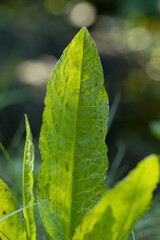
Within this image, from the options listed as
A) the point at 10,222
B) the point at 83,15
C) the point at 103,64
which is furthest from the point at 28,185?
the point at 83,15

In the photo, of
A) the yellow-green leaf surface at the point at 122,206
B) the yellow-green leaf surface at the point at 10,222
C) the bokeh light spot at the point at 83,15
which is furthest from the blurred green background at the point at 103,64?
the yellow-green leaf surface at the point at 122,206

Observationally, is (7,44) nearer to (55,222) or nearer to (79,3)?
(79,3)

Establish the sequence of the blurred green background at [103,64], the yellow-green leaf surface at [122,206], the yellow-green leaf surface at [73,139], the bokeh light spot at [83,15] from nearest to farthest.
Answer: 1. the yellow-green leaf surface at [122,206]
2. the yellow-green leaf surface at [73,139]
3. the blurred green background at [103,64]
4. the bokeh light spot at [83,15]

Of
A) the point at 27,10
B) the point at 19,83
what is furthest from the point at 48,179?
the point at 27,10

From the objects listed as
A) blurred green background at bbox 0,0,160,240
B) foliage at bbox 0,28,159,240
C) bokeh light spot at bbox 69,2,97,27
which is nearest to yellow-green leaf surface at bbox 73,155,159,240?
foliage at bbox 0,28,159,240

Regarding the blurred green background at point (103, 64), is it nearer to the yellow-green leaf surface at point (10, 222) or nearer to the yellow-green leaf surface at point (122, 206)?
the yellow-green leaf surface at point (10, 222)

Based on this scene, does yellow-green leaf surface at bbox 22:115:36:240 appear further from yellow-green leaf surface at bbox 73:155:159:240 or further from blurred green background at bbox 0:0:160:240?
blurred green background at bbox 0:0:160:240
